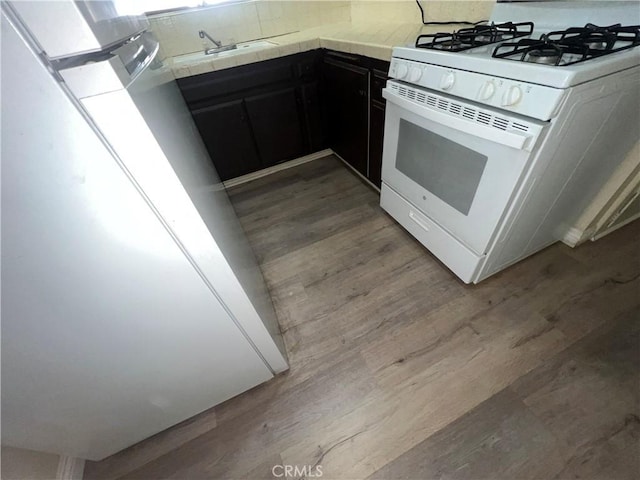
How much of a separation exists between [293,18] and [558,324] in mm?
2648

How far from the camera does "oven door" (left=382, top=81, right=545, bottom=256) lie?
844mm

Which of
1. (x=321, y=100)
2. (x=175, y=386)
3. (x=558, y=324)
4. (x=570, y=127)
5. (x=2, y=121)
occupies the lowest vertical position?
(x=558, y=324)

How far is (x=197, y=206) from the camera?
1.77 feet

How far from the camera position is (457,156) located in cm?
104

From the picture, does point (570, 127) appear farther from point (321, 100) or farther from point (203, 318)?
point (321, 100)

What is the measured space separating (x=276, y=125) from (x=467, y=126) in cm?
147

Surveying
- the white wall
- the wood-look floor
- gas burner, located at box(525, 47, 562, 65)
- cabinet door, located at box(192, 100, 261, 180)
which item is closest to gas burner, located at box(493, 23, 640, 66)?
gas burner, located at box(525, 47, 562, 65)

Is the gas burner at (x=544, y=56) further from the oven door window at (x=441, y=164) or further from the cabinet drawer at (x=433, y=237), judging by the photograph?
the cabinet drawer at (x=433, y=237)

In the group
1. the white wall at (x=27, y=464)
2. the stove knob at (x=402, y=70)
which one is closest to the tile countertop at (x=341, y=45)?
the stove knob at (x=402, y=70)

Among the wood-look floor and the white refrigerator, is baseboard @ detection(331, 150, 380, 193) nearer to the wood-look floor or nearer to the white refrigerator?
the wood-look floor

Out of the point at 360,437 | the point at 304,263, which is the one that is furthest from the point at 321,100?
the point at 360,437

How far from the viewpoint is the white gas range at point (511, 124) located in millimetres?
754

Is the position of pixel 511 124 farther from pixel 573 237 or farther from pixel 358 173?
pixel 358 173

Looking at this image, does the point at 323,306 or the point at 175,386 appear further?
the point at 323,306
